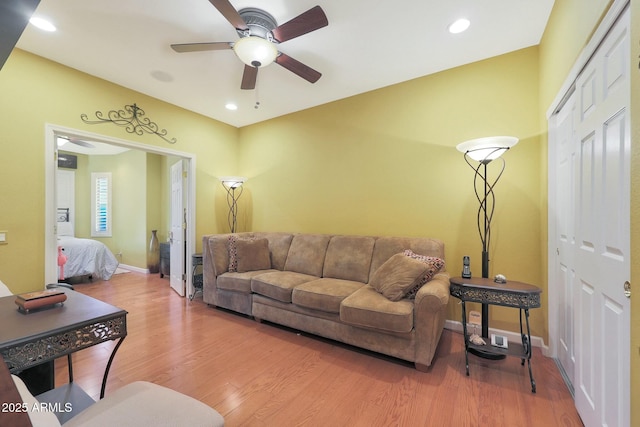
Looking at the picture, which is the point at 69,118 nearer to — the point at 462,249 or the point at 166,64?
the point at 166,64

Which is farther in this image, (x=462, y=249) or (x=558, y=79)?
(x=462, y=249)

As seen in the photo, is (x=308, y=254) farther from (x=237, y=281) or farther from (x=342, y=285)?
(x=237, y=281)

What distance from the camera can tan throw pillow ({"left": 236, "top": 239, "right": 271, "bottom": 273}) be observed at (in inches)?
135

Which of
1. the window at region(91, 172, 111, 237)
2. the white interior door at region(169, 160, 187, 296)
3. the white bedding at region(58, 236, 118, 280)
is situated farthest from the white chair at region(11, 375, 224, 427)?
the window at region(91, 172, 111, 237)

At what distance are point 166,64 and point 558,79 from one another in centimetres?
353

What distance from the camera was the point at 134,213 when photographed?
19.1 feet

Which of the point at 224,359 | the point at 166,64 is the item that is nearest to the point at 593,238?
the point at 224,359

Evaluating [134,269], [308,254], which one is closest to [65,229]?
[134,269]

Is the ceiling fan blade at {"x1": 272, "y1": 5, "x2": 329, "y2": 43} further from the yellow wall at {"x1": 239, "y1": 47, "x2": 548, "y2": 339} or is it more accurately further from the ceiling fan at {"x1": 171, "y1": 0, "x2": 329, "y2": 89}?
the yellow wall at {"x1": 239, "y1": 47, "x2": 548, "y2": 339}

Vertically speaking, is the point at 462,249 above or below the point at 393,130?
below

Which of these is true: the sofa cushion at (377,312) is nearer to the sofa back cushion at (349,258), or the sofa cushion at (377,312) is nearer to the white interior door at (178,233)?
the sofa back cushion at (349,258)

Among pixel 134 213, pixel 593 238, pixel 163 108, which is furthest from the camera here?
pixel 134 213

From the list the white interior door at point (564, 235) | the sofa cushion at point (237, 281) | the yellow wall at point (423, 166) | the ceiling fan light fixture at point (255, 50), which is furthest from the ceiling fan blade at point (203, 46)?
the white interior door at point (564, 235)

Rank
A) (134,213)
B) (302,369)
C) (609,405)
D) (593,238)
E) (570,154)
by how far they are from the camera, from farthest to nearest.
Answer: (134,213), (302,369), (570,154), (593,238), (609,405)
